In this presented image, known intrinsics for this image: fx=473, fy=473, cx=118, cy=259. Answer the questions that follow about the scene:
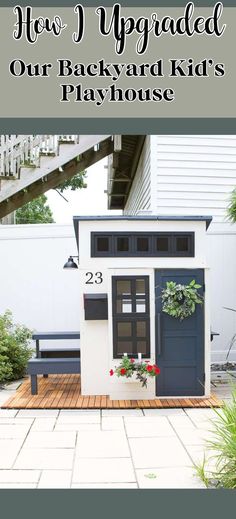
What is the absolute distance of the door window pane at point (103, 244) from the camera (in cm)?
611

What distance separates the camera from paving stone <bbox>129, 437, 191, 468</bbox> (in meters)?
4.03

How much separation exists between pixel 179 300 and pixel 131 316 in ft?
2.10

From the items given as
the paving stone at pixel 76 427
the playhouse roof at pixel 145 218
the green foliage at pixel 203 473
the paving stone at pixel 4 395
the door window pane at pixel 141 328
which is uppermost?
the playhouse roof at pixel 145 218

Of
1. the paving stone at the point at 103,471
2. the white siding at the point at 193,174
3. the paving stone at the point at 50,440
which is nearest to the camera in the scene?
the paving stone at the point at 103,471

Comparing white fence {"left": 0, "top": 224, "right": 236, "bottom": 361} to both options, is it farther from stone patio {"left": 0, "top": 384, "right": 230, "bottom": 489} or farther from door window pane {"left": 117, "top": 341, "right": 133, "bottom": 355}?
stone patio {"left": 0, "top": 384, "right": 230, "bottom": 489}

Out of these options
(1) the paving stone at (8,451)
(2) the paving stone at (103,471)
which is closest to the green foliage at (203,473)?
(2) the paving stone at (103,471)

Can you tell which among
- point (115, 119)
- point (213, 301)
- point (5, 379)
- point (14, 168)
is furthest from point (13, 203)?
point (115, 119)

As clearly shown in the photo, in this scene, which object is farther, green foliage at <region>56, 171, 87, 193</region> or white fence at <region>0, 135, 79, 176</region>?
green foliage at <region>56, 171, 87, 193</region>

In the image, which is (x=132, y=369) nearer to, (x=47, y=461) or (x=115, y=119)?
(x=47, y=461)

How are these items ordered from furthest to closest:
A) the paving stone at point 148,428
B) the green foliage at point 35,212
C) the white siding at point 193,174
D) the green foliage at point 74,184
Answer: the green foliage at point 35,212 → the green foliage at point 74,184 → the white siding at point 193,174 → the paving stone at point 148,428

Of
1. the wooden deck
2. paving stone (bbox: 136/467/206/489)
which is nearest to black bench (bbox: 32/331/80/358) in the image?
the wooden deck

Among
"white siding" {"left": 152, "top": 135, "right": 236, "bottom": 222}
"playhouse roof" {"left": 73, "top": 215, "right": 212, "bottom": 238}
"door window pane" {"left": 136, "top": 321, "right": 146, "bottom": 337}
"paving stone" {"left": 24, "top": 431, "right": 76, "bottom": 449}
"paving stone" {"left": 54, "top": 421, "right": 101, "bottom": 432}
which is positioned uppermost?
"white siding" {"left": 152, "top": 135, "right": 236, "bottom": 222}

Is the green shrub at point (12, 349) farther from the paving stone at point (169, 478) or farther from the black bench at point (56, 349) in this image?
the paving stone at point (169, 478)

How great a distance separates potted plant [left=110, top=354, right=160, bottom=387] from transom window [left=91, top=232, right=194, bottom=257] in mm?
1342
